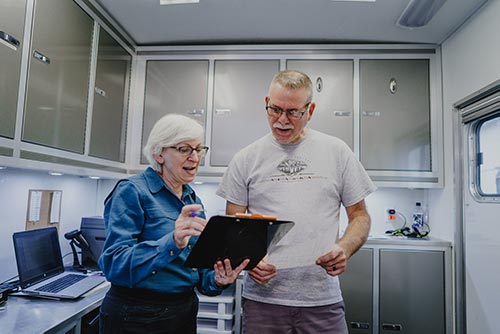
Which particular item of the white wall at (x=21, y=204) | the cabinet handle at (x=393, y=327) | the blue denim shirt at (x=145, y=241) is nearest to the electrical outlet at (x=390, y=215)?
the cabinet handle at (x=393, y=327)

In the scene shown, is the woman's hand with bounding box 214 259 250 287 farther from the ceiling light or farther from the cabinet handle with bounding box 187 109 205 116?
the ceiling light

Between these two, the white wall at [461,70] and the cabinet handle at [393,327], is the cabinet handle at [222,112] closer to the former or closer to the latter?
the white wall at [461,70]

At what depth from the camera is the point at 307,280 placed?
1.17 metres

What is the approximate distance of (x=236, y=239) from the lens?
3.00 feet

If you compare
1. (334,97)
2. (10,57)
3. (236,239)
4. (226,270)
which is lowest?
(226,270)

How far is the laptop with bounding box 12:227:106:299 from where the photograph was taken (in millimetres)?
1614

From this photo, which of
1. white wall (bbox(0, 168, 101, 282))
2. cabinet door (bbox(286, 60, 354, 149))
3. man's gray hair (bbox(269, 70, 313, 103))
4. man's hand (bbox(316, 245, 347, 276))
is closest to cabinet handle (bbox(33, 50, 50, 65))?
white wall (bbox(0, 168, 101, 282))

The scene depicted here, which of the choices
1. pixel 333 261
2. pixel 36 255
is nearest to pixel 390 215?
pixel 333 261

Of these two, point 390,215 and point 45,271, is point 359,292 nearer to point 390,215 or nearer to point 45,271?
point 390,215

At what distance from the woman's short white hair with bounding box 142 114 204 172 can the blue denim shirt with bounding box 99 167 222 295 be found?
73 millimetres

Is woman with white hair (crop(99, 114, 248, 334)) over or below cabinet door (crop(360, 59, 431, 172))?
below

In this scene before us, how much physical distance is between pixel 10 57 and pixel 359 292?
249cm

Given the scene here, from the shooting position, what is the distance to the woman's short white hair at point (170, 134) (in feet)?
3.93

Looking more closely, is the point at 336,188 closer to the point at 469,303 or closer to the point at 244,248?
the point at 244,248
